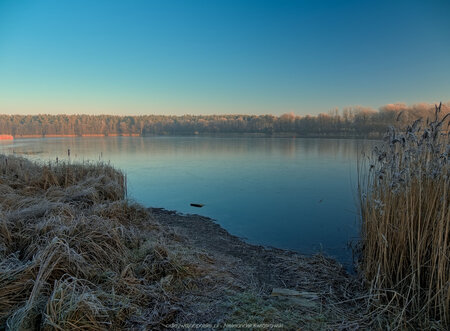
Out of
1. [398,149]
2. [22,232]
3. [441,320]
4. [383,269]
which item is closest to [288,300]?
[383,269]

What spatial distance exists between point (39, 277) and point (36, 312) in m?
0.37

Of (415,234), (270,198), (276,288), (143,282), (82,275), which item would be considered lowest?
(270,198)

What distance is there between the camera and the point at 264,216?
808 centimetres

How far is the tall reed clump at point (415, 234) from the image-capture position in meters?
2.52

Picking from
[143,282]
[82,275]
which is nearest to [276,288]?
[143,282]

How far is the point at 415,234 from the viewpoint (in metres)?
3.07

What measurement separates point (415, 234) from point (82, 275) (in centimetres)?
387

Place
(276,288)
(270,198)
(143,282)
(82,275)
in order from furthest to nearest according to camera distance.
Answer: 1. (270,198)
2. (276,288)
3. (143,282)
4. (82,275)

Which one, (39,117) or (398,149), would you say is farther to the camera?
(39,117)

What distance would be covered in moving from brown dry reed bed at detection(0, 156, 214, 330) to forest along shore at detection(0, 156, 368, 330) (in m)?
0.01

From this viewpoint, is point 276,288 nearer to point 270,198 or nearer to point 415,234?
point 415,234

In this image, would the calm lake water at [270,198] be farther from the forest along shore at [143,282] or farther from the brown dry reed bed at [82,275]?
the brown dry reed bed at [82,275]

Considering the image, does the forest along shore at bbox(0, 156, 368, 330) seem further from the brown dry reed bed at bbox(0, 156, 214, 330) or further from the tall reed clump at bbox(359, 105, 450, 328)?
the tall reed clump at bbox(359, 105, 450, 328)

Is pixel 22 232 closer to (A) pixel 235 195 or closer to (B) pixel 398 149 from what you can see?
(B) pixel 398 149
